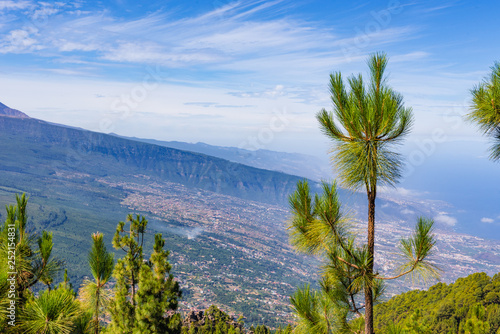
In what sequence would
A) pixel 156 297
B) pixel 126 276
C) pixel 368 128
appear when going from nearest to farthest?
pixel 368 128 < pixel 126 276 < pixel 156 297

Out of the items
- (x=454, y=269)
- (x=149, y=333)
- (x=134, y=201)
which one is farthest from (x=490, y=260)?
(x=134, y=201)

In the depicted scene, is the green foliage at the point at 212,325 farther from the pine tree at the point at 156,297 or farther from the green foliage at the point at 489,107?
the green foliage at the point at 489,107

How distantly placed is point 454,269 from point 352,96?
401 feet

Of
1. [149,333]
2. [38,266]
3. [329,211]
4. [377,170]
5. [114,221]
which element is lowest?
[114,221]

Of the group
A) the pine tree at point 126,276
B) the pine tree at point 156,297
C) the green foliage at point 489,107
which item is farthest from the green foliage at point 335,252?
the pine tree at point 126,276

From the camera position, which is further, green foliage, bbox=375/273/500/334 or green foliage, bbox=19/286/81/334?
green foliage, bbox=375/273/500/334

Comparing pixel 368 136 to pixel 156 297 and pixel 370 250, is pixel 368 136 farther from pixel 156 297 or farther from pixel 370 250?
pixel 156 297

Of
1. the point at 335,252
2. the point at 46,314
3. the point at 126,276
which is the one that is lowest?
the point at 126,276

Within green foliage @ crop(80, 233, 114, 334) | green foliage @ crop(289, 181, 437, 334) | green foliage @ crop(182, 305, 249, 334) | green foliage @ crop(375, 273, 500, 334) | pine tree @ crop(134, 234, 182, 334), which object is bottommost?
green foliage @ crop(182, 305, 249, 334)

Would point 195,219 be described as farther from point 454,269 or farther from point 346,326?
point 346,326

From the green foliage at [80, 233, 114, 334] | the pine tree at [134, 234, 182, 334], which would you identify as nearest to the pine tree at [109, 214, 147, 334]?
the pine tree at [134, 234, 182, 334]

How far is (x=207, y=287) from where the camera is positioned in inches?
3418

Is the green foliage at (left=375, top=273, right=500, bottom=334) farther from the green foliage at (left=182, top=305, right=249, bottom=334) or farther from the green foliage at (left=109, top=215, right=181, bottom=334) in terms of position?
the green foliage at (left=182, top=305, right=249, bottom=334)

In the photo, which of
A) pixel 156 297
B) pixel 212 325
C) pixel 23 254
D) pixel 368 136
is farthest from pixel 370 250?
pixel 212 325
